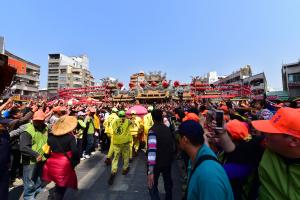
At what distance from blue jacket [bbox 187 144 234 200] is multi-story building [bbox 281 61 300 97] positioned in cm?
5097

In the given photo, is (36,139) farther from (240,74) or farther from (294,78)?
(240,74)

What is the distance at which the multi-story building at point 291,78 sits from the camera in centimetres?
4562

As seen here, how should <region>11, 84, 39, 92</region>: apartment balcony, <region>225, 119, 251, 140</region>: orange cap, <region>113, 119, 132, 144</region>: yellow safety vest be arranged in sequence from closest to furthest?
<region>225, 119, 251, 140</region>: orange cap → <region>113, 119, 132, 144</region>: yellow safety vest → <region>11, 84, 39, 92</region>: apartment balcony

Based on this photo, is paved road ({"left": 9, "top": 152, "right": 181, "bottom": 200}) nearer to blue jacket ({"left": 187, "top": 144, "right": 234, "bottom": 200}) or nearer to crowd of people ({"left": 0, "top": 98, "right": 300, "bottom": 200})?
crowd of people ({"left": 0, "top": 98, "right": 300, "bottom": 200})

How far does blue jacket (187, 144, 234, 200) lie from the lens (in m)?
1.68

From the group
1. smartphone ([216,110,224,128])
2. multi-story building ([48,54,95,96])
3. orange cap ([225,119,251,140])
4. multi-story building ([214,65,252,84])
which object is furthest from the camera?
multi-story building ([48,54,95,96])

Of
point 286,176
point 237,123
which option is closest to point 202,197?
point 286,176

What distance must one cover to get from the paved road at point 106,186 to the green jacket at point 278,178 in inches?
145

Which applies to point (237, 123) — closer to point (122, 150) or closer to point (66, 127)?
point (66, 127)

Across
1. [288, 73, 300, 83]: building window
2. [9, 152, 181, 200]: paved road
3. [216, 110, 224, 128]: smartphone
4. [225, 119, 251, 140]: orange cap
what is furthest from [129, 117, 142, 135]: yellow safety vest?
[288, 73, 300, 83]: building window

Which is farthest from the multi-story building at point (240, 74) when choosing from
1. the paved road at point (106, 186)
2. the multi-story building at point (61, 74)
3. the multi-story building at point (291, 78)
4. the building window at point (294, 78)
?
the paved road at point (106, 186)

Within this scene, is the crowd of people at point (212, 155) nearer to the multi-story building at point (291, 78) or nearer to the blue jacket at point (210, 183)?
the blue jacket at point (210, 183)

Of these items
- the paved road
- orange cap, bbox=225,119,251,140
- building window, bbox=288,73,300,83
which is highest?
building window, bbox=288,73,300,83

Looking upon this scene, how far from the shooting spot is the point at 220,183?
5.57 ft
